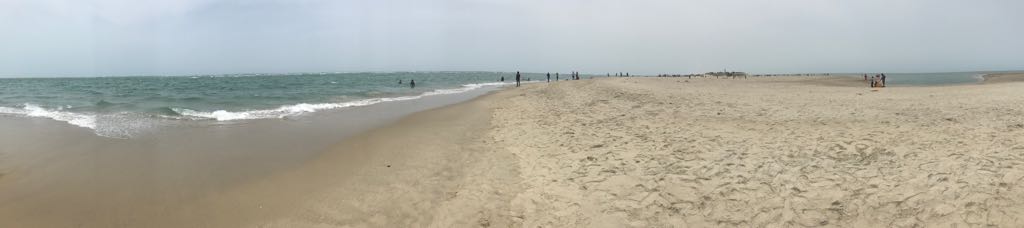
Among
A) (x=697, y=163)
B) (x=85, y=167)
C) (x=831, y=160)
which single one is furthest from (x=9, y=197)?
(x=831, y=160)

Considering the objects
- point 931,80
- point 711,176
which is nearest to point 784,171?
point 711,176

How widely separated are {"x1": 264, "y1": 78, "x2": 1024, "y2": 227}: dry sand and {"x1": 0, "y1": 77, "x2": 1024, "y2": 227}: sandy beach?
0.09 feet

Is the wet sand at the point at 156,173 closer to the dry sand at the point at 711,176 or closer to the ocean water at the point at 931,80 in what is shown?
the dry sand at the point at 711,176

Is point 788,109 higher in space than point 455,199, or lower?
higher

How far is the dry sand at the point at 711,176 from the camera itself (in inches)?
214

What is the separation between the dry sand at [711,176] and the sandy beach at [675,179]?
3cm

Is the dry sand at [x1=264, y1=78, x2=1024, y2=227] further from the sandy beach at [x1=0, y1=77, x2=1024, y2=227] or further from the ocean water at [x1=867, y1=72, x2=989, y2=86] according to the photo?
the ocean water at [x1=867, y1=72, x2=989, y2=86]

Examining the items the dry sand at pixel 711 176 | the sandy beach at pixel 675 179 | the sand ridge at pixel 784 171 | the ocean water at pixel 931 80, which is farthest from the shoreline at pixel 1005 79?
the sandy beach at pixel 675 179

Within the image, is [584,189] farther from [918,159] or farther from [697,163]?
[918,159]

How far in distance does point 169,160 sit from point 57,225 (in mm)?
3702

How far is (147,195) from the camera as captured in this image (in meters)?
7.02

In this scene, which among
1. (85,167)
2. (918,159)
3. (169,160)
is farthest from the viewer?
(169,160)

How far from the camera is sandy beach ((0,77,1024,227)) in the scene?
5.48 m

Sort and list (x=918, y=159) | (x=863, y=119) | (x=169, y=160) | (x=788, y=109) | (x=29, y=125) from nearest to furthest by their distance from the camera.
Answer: (x=918, y=159), (x=169, y=160), (x=863, y=119), (x=788, y=109), (x=29, y=125)
